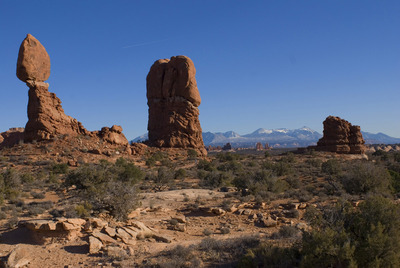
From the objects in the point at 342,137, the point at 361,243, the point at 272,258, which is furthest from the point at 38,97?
the point at 342,137

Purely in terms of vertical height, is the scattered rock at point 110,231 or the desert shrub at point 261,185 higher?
the desert shrub at point 261,185

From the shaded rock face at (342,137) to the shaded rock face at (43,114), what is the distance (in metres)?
34.5

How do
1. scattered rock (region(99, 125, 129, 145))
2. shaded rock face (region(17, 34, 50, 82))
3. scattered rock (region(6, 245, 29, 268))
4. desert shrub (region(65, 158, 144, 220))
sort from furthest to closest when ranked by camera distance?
scattered rock (region(99, 125, 129, 145)) < shaded rock face (region(17, 34, 50, 82)) < desert shrub (region(65, 158, 144, 220)) < scattered rock (region(6, 245, 29, 268))

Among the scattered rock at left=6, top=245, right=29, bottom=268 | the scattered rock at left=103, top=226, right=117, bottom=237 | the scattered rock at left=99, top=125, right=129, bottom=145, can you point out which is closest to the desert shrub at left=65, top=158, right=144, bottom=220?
the scattered rock at left=103, top=226, right=117, bottom=237

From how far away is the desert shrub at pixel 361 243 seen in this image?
5730 mm

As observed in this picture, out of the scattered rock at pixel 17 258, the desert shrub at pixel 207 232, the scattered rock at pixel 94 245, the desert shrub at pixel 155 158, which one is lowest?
the desert shrub at pixel 207 232

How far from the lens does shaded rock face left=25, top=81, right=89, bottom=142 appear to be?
31.9 meters

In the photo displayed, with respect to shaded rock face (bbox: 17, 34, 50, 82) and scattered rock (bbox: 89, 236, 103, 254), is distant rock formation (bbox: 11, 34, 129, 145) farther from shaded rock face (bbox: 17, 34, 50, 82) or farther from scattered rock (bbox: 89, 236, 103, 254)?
scattered rock (bbox: 89, 236, 103, 254)

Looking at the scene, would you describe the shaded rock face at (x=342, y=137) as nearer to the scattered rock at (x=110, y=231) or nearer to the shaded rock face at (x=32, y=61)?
the shaded rock face at (x=32, y=61)

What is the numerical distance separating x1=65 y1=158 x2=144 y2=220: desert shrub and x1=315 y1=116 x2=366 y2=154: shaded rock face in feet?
105

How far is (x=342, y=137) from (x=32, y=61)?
39386mm

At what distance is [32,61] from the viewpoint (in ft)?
105

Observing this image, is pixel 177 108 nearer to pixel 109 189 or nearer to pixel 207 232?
pixel 109 189

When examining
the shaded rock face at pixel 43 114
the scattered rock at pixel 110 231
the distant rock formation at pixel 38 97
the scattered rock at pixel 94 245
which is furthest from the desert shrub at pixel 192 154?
the scattered rock at pixel 94 245
